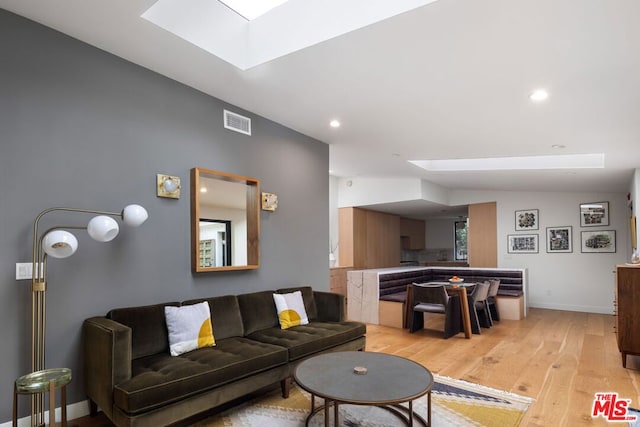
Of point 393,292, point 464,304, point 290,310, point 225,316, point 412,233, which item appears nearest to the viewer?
point 225,316

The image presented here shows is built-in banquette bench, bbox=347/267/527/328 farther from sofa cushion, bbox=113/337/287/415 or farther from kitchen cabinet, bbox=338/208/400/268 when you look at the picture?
sofa cushion, bbox=113/337/287/415

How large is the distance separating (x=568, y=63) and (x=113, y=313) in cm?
370

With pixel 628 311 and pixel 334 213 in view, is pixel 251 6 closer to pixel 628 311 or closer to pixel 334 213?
pixel 628 311

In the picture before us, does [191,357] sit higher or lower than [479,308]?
higher

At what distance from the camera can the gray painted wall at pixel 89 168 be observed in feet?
7.99

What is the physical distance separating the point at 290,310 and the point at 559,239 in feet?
21.7

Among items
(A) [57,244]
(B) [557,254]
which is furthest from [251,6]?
(B) [557,254]

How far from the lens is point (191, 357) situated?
2818 millimetres

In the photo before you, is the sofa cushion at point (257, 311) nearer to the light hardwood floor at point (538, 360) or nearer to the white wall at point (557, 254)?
the light hardwood floor at point (538, 360)

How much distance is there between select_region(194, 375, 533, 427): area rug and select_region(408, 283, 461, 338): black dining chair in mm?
2095

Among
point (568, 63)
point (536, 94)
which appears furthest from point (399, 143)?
point (568, 63)

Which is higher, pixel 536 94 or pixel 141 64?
pixel 141 64

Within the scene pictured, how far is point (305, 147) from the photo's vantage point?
487 cm

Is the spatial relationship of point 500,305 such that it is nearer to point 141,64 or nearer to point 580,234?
point 580,234
